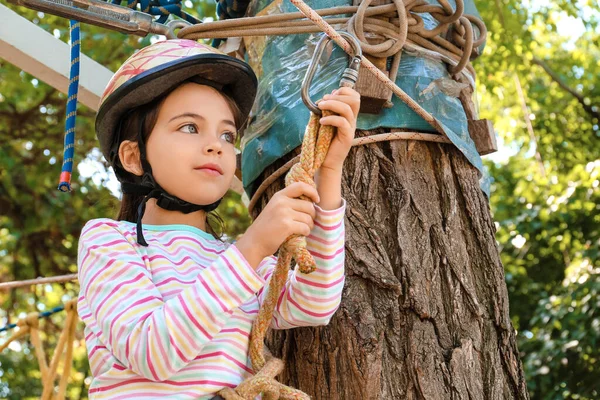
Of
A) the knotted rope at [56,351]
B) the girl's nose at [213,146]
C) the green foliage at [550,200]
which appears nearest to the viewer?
the girl's nose at [213,146]

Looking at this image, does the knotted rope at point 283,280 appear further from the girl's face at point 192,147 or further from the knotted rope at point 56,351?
the knotted rope at point 56,351

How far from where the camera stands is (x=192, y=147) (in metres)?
1.65

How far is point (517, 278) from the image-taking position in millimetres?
5312

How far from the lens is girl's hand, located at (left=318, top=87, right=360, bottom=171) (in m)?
1.45

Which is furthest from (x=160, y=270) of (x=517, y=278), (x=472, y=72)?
(x=517, y=278)

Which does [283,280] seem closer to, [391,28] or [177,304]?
[177,304]

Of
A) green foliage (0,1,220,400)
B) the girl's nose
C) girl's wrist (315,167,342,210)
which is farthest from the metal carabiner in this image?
green foliage (0,1,220,400)

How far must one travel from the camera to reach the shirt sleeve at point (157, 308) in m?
1.35

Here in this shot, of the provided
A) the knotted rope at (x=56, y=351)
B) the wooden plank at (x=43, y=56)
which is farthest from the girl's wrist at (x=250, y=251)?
the knotted rope at (x=56, y=351)

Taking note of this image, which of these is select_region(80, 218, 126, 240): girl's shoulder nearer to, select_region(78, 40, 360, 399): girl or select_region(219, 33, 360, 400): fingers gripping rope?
select_region(78, 40, 360, 399): girl

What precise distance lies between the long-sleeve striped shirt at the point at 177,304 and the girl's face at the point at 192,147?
0.10 m

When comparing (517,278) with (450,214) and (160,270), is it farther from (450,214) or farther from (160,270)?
(160,270)

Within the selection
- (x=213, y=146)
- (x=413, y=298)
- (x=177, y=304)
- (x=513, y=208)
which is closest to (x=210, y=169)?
(x=213, y=146)

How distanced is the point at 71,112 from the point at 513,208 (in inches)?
176
